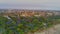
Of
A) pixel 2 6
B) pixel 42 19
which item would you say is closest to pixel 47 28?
pixel 42 19

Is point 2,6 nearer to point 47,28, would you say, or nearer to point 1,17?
point 1,17

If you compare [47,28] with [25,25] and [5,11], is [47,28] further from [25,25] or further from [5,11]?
[5,11]

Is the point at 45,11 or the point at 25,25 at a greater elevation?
the point at 45,11

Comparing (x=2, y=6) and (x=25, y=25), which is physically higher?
(x=2, y=6)

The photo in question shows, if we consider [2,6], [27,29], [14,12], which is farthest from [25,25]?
[2,6]

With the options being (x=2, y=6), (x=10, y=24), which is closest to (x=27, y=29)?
(x=10, y=24)

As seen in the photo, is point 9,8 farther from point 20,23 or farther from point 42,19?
point 42,19
